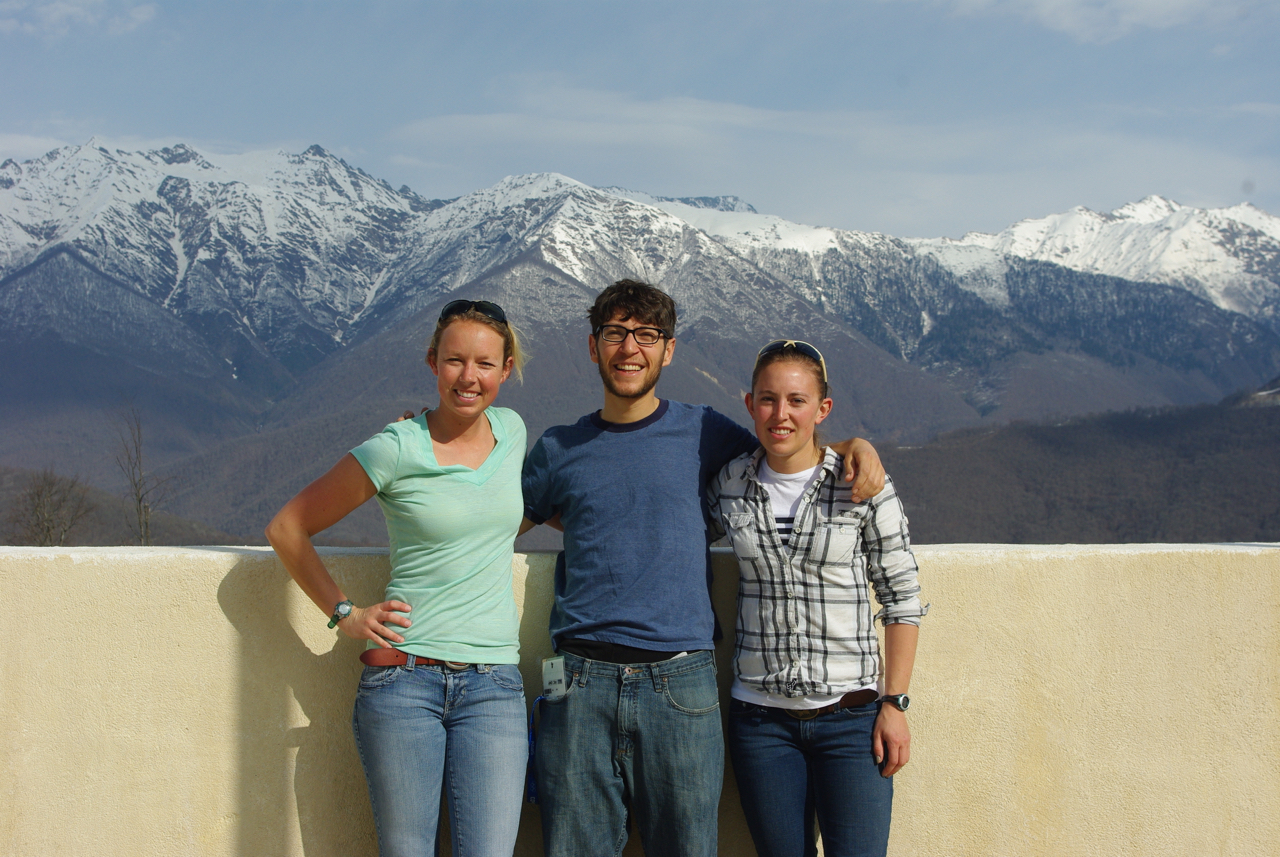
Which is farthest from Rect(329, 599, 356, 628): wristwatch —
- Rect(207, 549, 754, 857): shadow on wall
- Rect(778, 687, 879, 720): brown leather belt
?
Rect(778, 687, 879, 720): brown leather belt

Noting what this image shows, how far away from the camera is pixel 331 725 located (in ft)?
10.3

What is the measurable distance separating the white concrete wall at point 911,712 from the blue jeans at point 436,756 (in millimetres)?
482

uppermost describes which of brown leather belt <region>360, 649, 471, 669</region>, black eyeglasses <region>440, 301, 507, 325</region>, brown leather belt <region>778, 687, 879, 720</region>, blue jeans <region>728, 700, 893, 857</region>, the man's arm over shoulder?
black eyeglasses <region>440, 301, 507, 325</region>

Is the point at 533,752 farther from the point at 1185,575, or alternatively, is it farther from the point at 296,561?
the point at 1185,575

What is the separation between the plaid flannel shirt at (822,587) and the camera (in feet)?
9.09

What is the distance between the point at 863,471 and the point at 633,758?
105 centimetres

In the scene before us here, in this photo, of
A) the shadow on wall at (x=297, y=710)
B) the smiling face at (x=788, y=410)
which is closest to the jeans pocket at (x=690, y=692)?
the shadow on wall at (x=297, y=710)

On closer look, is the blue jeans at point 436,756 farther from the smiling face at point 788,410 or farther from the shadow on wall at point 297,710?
the smiling face at point 788,410

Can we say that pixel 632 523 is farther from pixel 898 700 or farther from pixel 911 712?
pixel 911 712

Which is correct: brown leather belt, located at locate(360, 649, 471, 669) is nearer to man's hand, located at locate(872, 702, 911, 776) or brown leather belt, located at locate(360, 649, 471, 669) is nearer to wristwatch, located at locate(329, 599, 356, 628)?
wristwatch, located at locate(329, 599, 356, 628)

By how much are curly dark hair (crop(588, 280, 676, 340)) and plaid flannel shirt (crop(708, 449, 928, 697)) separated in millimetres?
632

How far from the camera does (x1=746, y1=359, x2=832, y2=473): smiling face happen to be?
2871 millimetres

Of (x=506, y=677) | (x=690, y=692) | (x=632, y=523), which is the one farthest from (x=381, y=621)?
(x=690, y=692)

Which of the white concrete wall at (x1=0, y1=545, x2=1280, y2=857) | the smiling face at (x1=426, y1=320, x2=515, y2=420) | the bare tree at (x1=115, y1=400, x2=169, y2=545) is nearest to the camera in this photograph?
the smiling face at (x1=426, y1=320, x2=515, y2=420)
